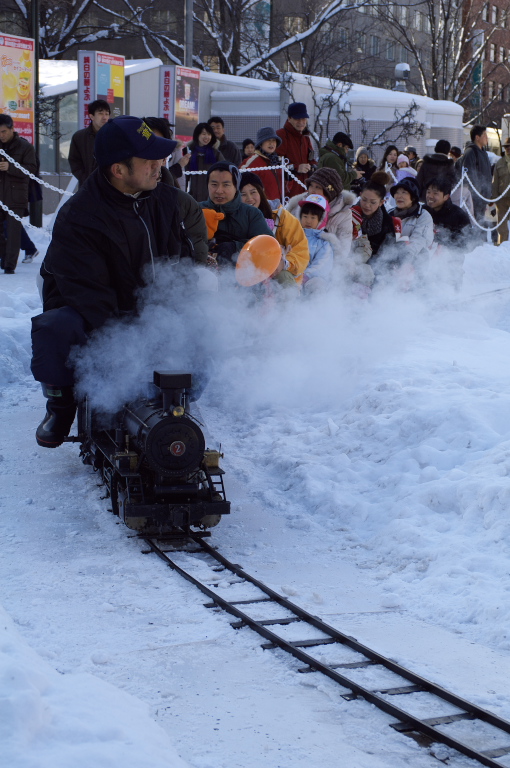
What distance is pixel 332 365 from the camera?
797 cm

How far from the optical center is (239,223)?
26.1ft

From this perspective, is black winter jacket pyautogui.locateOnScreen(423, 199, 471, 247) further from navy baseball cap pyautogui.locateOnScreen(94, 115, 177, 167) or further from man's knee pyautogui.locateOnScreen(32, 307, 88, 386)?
man's knee pyautogui.locateOnScreen(32, 307, 88, 386)

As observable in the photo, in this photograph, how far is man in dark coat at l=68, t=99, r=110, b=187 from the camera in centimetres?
1082

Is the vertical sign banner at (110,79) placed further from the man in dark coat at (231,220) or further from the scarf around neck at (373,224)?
the man in dark coat at (231,220)

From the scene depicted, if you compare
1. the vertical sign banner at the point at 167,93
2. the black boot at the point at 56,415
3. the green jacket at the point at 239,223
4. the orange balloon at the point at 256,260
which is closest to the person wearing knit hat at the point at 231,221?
the green jacket at the point at 239,223

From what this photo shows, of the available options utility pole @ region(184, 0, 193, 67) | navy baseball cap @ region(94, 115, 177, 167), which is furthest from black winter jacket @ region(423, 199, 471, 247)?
utility pole @ region(184, 0, 193, 67)

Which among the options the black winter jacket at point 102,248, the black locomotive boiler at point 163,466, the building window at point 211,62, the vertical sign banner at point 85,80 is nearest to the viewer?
the black locomotive boiler at point 163,466

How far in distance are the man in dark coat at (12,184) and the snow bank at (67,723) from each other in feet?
30.1

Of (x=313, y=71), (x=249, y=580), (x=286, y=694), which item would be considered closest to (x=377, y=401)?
(x=249, y=580)

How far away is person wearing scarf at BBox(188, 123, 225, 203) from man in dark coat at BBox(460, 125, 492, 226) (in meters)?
5.47

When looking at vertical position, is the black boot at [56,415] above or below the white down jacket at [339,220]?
below

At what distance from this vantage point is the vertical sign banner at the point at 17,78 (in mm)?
12664

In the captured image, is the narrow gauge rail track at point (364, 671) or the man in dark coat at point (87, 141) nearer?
the narrow gauge rail track at point (364, 671)

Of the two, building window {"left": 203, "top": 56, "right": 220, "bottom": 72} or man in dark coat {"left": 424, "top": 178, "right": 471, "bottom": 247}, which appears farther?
building window {"left": 203, "top": 56, "right": 220, "bottom": 72}
